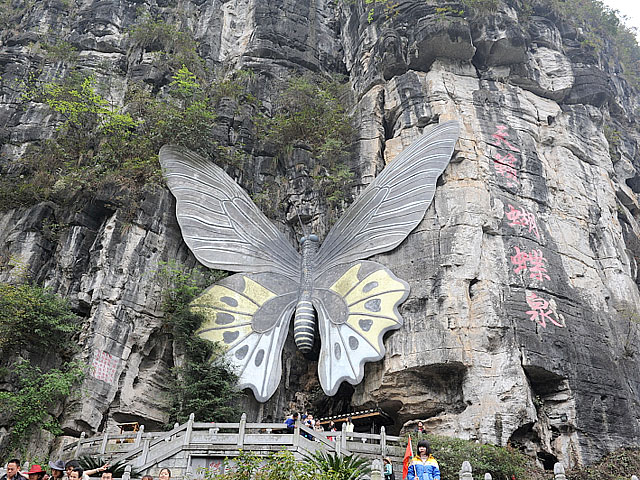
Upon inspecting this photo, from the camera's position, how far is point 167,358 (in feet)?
44.0

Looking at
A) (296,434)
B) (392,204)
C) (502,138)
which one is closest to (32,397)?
(296,434)

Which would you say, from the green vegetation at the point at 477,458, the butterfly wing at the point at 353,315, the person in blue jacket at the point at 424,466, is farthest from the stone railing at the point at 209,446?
the person in blue jacket at the point at 424,466

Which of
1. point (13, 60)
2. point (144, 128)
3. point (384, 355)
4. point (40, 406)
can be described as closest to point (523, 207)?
point (384, 355)

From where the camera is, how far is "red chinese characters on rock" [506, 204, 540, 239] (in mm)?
13852

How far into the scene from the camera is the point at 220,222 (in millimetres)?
14617

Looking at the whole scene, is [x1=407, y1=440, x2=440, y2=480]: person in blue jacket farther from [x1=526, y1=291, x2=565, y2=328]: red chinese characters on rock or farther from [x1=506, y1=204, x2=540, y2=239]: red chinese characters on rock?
[x1=506, y1=204, x2=540, y2=239]: red chinese characters on rock

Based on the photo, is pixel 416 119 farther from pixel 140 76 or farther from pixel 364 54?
pixel 140 76

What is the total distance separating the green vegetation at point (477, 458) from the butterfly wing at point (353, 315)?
2209 millimetres

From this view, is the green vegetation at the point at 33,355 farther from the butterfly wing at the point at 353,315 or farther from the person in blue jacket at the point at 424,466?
the person in blue jacket at the point at 424,466

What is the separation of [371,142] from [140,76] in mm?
8028

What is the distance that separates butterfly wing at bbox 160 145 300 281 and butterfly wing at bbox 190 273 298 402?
449mm

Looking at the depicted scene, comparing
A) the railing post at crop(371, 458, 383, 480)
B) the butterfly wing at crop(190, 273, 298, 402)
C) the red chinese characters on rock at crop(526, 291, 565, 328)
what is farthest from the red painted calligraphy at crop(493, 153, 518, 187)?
the railing post at crop(371, 458, 383, 480)

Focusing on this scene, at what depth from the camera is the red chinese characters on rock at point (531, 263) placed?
13.1m

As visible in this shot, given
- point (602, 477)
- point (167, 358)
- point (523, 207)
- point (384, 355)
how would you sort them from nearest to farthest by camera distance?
point (602, 477), point (384, 355), point (167, 358), point (523, 207)
